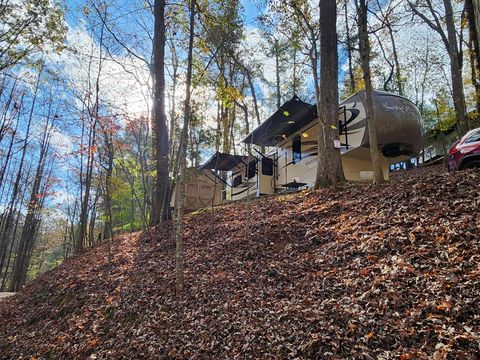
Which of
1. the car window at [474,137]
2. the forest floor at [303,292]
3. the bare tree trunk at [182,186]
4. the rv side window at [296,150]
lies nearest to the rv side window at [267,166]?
the rv side window at [296,150]

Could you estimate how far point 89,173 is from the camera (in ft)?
41.3

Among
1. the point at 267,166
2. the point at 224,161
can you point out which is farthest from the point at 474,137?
the point at 224,161

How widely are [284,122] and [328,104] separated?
364 cm

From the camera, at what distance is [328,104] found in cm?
845

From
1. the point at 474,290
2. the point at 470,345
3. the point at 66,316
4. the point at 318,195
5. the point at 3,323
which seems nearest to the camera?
the point at 470,345

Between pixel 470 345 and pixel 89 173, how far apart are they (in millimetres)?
13058

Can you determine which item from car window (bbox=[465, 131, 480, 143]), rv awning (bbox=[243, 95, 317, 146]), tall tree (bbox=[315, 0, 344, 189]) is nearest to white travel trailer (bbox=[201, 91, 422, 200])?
rv awning (bbox=[243, 95, 317, 146])

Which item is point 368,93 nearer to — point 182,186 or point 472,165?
point 472,165

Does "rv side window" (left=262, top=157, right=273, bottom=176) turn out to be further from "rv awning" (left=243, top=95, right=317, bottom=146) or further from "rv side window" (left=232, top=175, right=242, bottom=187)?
"rv side window" (left=232, top=175, right=242, bottom=187)

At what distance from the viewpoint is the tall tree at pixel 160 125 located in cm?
1041

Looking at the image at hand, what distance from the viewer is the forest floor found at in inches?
121

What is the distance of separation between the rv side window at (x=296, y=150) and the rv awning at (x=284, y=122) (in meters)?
0.39

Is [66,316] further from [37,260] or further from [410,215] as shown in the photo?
[37,260]

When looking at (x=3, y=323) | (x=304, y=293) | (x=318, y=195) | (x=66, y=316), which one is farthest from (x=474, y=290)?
(x=3, y=323)
